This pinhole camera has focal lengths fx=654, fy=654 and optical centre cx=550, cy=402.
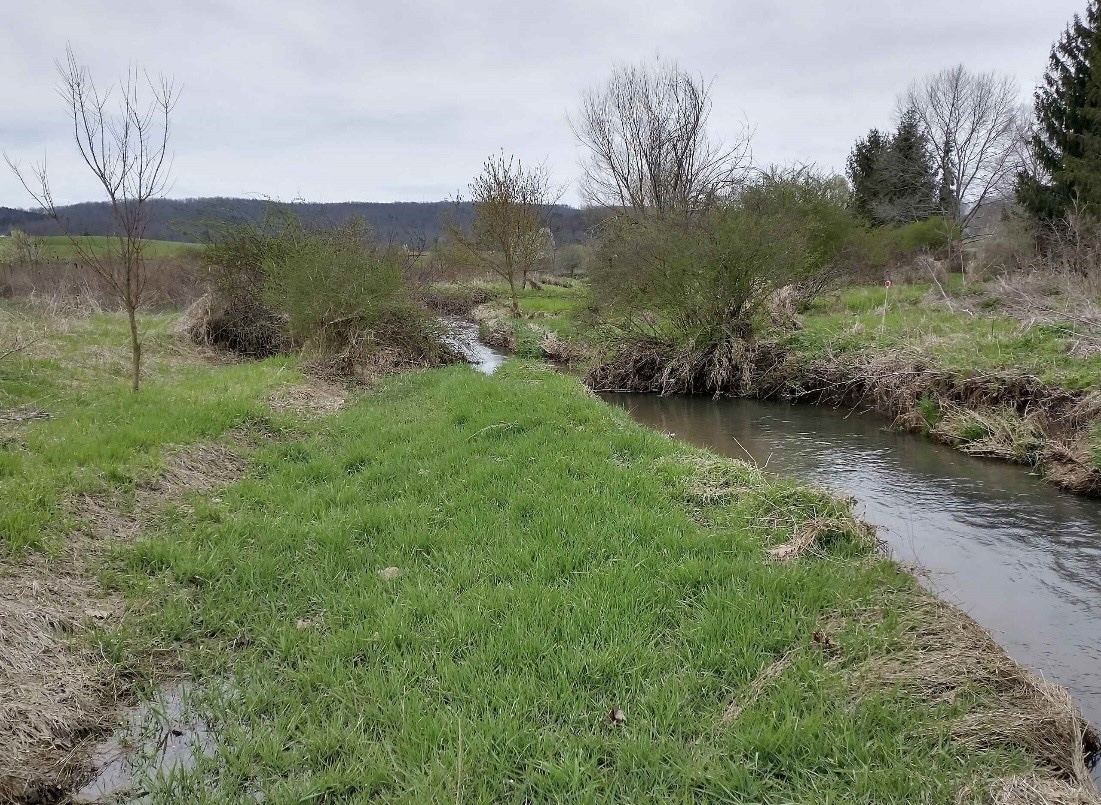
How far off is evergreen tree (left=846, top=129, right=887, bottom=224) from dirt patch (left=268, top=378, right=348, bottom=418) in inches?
1184

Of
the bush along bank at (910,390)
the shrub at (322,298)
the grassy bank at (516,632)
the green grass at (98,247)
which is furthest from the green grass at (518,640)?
the shrub at (322,298)

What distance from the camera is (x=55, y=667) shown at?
3.32 m

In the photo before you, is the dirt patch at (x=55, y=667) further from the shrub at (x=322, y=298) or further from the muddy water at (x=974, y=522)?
the shrub at (x=322, y=298)

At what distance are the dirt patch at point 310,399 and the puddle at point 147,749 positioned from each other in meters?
6.06

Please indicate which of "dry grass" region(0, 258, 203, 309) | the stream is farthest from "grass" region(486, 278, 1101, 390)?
"dry grass" region(0, 258, 203, 309)

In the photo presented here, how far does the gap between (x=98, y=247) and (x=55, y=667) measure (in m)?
8.10

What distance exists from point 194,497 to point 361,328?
329 inches

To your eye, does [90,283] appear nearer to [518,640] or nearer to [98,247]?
[98,247]

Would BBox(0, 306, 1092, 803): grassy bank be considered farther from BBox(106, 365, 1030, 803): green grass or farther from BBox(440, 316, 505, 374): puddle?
BBox(440, 316, 505, 374): puddle

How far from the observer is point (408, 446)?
7352mm

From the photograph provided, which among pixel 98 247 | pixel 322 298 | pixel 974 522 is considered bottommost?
pixel 974 522

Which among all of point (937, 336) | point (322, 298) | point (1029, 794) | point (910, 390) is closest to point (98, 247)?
point (322, 298)

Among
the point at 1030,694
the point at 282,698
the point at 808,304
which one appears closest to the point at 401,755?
the point at 282,698

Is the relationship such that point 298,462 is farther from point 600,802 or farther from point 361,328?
point 361,328
